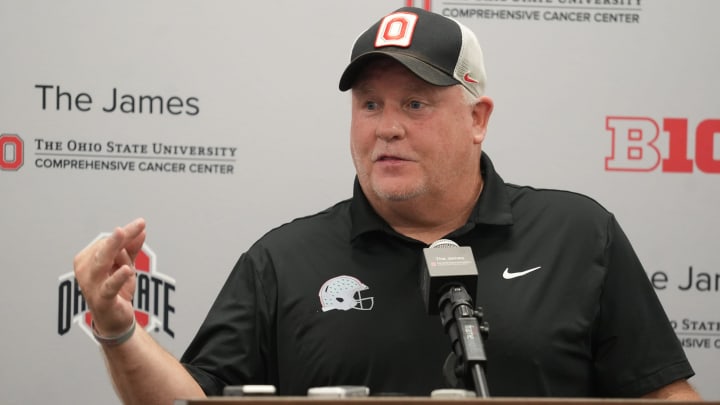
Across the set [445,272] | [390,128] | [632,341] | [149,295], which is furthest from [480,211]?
[149,295]

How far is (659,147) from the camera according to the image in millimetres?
3021

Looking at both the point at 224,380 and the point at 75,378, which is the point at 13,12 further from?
the point at 224,380

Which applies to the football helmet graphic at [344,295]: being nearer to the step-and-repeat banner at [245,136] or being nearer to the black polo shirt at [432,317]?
the black polo shirt at [432,317]

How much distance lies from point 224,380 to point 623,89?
156 cm

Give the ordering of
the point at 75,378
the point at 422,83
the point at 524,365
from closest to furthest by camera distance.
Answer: the point at 524,365, the point at 422,83, the point at 75,378

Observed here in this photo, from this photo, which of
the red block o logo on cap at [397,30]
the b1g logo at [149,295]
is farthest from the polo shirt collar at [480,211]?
the b1g logo at [149,295]

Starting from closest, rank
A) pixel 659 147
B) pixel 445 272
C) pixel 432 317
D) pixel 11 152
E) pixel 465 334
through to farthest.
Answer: pixel 465 334, pixel 445 272, pixel 432 317, pixel 11 152, pixel 659 147

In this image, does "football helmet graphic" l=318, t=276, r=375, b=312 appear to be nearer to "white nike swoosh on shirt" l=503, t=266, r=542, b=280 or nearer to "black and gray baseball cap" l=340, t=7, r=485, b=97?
"white nike swoosh on shirt" l=503, t=266, r=542, b=280

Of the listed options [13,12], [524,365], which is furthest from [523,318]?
[13,12]

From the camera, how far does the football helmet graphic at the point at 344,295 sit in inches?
86.9

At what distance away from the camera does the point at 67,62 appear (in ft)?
9.55

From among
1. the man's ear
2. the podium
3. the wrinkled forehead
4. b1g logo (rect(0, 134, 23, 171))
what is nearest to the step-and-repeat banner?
b1g logo (rect(0, 134, 23, 171))

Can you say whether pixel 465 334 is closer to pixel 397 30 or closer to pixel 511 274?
pixel 511 274

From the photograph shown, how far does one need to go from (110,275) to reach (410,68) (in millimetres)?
814
